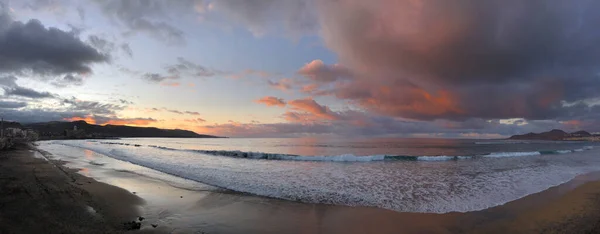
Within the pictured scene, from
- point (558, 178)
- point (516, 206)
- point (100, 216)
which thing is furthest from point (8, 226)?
point (558, 178)

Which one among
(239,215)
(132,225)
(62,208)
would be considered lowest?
(239,215)

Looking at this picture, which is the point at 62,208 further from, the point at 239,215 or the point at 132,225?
the point at 239,215

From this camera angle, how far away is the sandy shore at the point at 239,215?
7750 millimetres

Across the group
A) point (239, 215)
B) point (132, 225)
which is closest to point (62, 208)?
point (132, 225)

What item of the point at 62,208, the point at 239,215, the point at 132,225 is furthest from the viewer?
the point at 239,215

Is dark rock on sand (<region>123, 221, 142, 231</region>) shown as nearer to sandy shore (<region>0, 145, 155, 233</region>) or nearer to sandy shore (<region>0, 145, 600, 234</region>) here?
sandy shore (<region>0, 145, 155, 233</region>)

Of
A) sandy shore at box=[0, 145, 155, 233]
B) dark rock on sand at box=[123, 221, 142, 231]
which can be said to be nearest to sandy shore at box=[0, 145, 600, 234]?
sandy shore at box=[0, 145, 155, 233]

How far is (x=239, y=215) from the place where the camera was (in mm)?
9328

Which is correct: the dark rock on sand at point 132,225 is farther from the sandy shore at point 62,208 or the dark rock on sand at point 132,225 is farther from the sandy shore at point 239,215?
the sandy shore at point 239,215

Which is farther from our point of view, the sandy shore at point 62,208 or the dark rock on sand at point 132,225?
the dark rock on sand at point 132,225

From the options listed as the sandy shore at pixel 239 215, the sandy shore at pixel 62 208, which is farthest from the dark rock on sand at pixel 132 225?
the sandy shore at pixel 239 215

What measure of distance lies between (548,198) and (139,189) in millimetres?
18280

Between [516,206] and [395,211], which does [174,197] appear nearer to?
[395,211]

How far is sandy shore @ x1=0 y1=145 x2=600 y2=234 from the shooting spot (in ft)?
25.4
